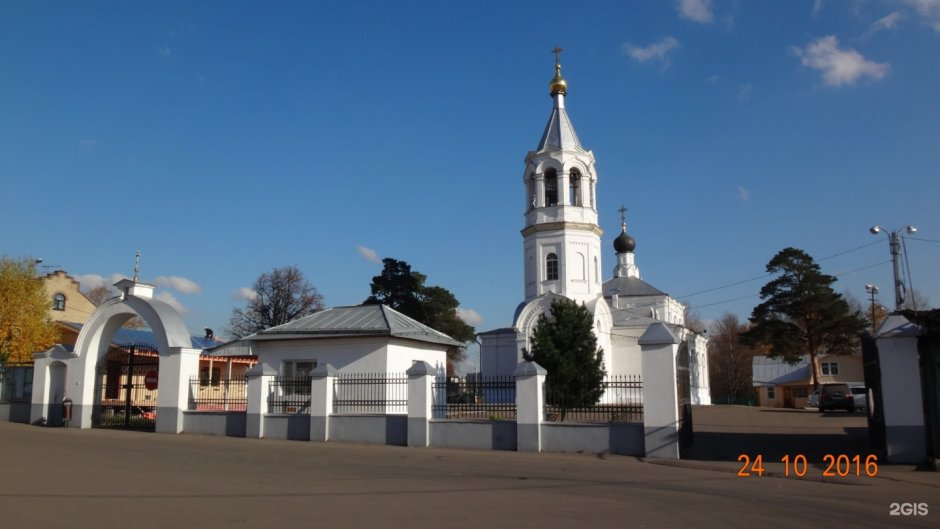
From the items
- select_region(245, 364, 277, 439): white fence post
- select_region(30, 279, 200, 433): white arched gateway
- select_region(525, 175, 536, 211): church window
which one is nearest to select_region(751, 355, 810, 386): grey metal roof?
select_region(525, 175, 536, 211): church window

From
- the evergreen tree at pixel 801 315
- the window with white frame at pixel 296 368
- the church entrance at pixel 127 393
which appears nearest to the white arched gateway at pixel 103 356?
the church entrance at pixel 127 393

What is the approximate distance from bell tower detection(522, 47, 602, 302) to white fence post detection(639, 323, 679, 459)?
21.8m

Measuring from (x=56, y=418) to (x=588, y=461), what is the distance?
57.6ft

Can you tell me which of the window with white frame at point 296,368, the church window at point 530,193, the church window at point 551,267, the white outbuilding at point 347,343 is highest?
the church window at point 530,193

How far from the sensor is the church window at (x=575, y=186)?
36.8 m

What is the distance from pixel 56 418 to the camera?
72.5 feet

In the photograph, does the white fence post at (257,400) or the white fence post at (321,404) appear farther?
the white fence post at (257,400)

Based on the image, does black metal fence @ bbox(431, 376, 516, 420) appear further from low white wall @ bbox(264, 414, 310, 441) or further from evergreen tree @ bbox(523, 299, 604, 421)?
evergreen tree @ bbox(523, 299, 604, 421)

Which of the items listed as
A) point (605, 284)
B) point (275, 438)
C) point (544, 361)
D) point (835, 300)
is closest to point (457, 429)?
point (275, 438)

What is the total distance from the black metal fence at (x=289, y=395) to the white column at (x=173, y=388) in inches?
106

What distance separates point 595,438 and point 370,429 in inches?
225

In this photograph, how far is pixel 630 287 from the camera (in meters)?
56.0

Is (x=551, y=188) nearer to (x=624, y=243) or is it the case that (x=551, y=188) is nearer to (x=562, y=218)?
(x=562, y=218)

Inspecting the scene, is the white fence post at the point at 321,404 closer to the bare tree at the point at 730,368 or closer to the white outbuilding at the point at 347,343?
the white outbuilding at the point at 347,343
